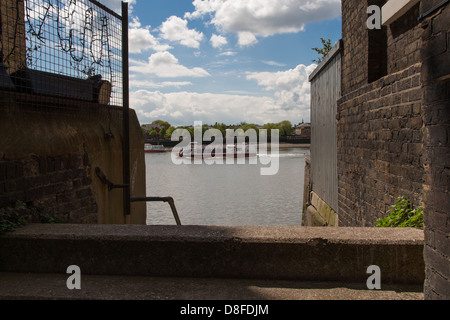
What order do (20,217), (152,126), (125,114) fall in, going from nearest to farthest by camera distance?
1. (20,217)
2. (125,114)
3. (152,126)

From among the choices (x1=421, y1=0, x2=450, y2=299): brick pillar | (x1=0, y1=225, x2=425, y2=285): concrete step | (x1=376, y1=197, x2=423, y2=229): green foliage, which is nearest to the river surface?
(x1=376, y1=197, x2=423, y2=229): green foliage

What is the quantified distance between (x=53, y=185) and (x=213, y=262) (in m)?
2.13

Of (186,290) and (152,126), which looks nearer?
(186,290)

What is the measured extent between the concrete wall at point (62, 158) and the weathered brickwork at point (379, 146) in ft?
11.8

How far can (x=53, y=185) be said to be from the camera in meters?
3.89

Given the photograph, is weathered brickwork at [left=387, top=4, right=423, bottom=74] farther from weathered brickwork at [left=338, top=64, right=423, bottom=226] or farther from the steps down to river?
the steps down to river

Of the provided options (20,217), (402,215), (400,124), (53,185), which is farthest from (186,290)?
(400,124)

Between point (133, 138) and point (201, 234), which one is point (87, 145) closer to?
point (133, 138)

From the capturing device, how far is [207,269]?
2730mm

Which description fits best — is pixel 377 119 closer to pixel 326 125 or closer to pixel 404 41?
pixel 404 41

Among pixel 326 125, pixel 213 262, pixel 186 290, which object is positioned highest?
pixel 326 125

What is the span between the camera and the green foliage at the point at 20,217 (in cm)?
301

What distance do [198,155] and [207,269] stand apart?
180ft
